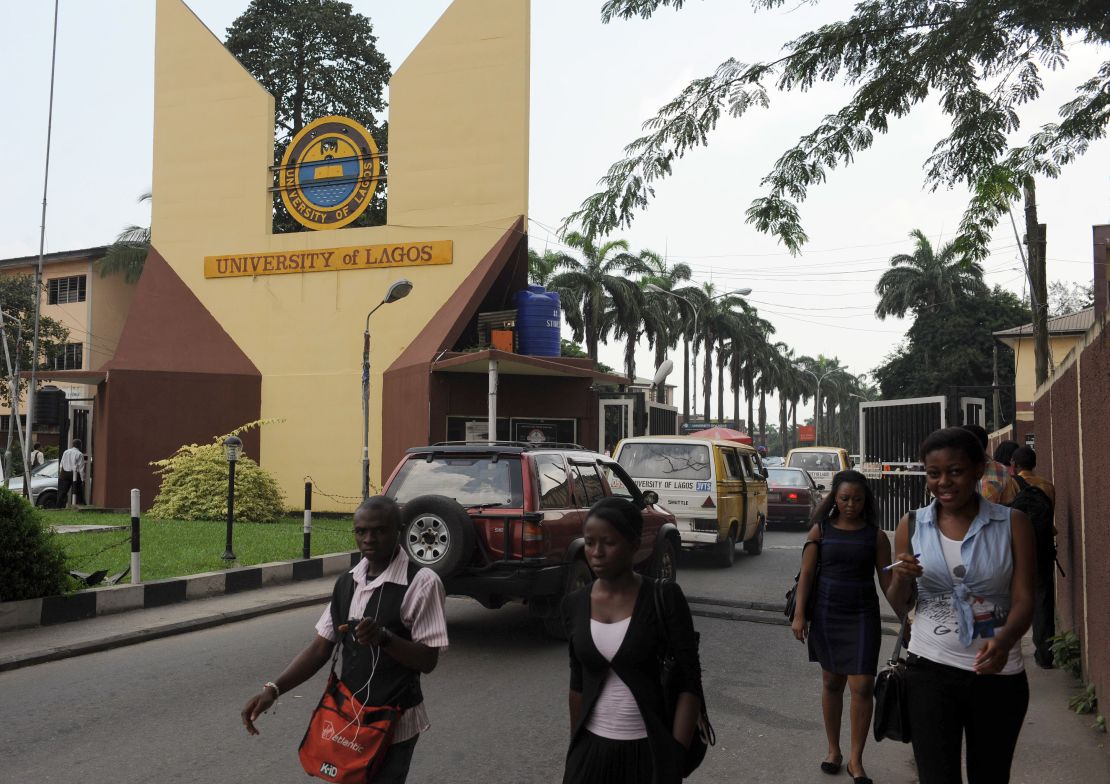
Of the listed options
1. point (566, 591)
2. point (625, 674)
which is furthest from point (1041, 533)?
point (625, 674)

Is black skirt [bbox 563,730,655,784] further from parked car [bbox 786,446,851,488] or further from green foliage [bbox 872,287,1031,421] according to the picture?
green foliage [bbox 872,287,1031,421]

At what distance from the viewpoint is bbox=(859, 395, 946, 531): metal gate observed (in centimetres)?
1791

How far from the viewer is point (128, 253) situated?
123 feet

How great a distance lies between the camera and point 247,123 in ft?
69.7

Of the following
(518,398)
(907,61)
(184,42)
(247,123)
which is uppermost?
(184,42)

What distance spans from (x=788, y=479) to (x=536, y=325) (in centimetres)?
679

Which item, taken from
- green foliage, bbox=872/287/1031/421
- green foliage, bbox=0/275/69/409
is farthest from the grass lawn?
green foliage, bbox=872/287/1031/421

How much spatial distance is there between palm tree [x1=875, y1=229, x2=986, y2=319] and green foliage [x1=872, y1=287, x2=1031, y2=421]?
34.1 inches

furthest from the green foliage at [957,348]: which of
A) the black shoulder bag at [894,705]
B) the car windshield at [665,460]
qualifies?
the black shoulder bag at [894,705]

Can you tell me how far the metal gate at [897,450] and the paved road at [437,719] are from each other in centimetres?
1025

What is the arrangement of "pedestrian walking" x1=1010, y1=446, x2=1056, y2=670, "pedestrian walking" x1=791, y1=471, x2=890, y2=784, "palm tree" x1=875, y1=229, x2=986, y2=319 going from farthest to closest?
1. "palm tree" x1=875, y1=229, x2=986, y2=319
2. "pedestrian walking" x1=1010, y1=446, x2=1056, y2=670
3. "pedestrian walking" x1=791, y1=471, x2=890, y2=784

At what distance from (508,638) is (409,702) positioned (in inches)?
217

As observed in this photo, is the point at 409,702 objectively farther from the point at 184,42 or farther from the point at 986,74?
the point at 184,42

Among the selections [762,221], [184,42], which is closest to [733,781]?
[762,221]
